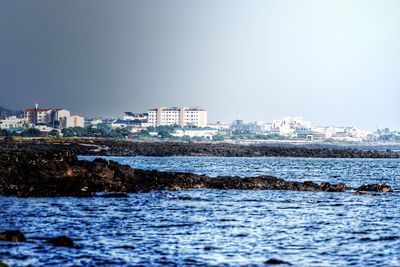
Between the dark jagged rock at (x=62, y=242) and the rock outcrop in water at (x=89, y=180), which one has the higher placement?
the rock outcrop in water at (x=89, y=180)

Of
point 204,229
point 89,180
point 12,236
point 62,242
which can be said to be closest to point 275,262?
point 62,242

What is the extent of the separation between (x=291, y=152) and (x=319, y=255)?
422 ft

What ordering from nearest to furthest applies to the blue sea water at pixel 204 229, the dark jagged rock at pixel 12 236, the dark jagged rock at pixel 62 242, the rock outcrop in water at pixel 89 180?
1. the blue sea water at pixel 204 229
2. the dark jagged rock at pixel 62 242
3. the dark jagged rock at pixel 12 236
4. the rock outcrop in water at pixel 89 180

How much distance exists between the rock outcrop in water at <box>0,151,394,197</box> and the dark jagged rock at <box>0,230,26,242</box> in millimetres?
15769

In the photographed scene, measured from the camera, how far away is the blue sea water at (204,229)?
2536cm

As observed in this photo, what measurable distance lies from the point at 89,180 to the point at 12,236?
21.6 m

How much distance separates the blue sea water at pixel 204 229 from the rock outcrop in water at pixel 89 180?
8.11ft

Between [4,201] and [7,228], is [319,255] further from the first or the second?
[4,201]

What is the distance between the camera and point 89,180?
49.1 meters

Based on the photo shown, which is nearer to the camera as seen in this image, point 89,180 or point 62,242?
point 62,242

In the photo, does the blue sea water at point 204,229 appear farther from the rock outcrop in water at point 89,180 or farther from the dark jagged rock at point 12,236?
the rock outcrop in water at point 89,180

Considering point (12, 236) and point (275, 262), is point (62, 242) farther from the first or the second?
point (275, 262)

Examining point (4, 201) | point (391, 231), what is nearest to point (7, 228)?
point (4, 201)

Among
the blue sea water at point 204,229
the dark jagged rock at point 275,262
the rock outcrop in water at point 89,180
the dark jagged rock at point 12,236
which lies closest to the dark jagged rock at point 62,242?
the blue sea water at point 204,229
